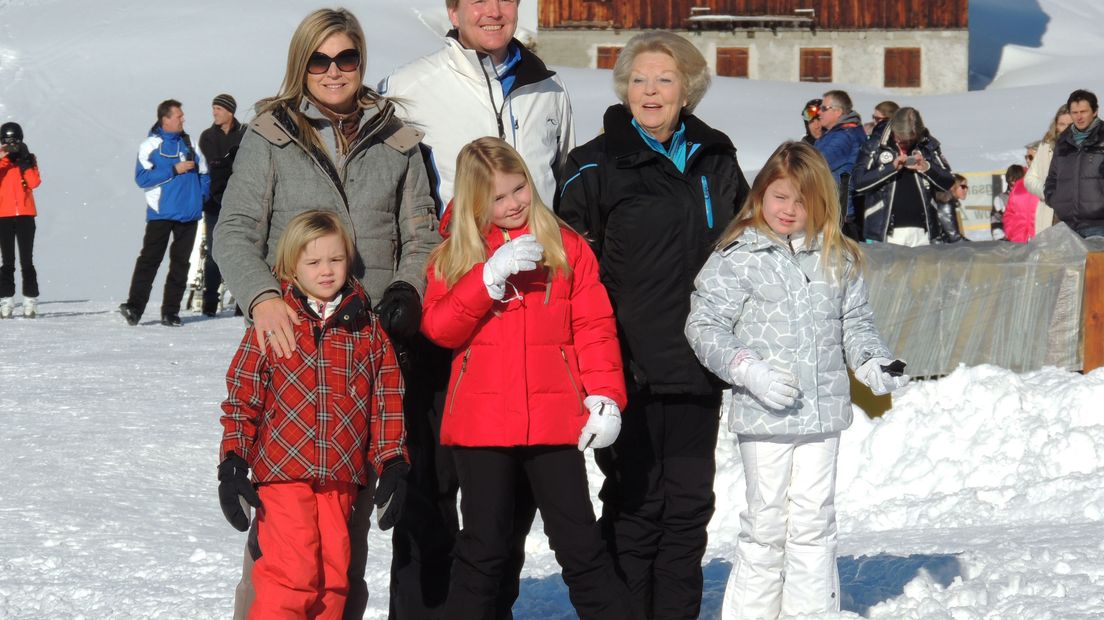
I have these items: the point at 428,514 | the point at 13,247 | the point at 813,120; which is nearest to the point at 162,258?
the point at 13,247

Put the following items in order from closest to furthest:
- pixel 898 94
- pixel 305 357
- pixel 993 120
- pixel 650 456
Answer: pixel 305 357 < pixel 650 456 < pixel 993 120 < pixel 898 94

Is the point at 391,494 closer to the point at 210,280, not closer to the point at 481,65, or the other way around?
the point at 481,65

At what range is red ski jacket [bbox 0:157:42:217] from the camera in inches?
511

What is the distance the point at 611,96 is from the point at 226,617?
29.2m

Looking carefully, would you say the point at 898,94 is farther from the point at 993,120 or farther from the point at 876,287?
the point at 876,287

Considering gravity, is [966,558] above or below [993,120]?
below

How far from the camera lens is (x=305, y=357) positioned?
404cm

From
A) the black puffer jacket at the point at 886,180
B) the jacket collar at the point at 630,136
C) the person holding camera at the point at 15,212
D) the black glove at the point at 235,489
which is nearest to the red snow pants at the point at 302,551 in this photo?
the black glove at the point at 235,489

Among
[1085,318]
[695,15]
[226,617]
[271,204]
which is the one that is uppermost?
[695,15]

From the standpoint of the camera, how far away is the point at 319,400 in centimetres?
404

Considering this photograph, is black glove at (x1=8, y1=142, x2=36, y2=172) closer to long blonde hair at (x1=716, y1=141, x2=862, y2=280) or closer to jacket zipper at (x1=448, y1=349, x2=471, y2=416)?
jacket zipper at (x1=448, y1=349, x2=471, y2=416)

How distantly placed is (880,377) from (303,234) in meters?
1.69

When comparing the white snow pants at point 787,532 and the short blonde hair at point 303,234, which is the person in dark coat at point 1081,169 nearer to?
the white snow pants at point 787,532

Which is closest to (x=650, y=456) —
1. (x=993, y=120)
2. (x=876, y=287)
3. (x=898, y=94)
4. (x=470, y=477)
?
(x=470, y=477)
